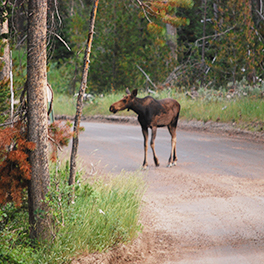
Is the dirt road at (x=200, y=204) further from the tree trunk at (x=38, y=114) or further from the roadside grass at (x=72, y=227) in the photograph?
the tree trunk at (x=38, y=114)

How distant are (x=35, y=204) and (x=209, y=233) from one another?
2.65 m

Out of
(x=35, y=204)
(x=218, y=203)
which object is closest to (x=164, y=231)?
(x=218, y=203)

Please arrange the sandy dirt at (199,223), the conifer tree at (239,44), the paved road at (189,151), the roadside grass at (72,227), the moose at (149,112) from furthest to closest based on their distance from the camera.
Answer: the conifer tree at (239,44) → the paved road at (189,151) → the moose at (149,112) → the sandy dirt at (199,223) → the roadside grass at (72,227)

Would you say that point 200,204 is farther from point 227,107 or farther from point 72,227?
point 227,107

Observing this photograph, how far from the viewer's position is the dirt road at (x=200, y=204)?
223 inches

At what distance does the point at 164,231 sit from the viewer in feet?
21.2

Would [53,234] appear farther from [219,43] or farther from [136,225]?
[219,43]

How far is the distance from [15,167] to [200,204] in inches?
145

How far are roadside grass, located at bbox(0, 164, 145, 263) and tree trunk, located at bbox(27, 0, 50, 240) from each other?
0.48 ft

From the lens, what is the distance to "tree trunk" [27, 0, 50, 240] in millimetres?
5152

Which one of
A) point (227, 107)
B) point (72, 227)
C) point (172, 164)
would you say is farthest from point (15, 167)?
point (227, 107)

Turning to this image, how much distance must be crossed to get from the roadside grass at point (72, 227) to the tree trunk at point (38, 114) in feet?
0.48

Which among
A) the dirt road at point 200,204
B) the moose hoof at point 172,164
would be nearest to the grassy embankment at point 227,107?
the dirt road at point 200,204

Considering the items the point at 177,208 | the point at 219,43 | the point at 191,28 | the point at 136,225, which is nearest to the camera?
the point at 136,225
